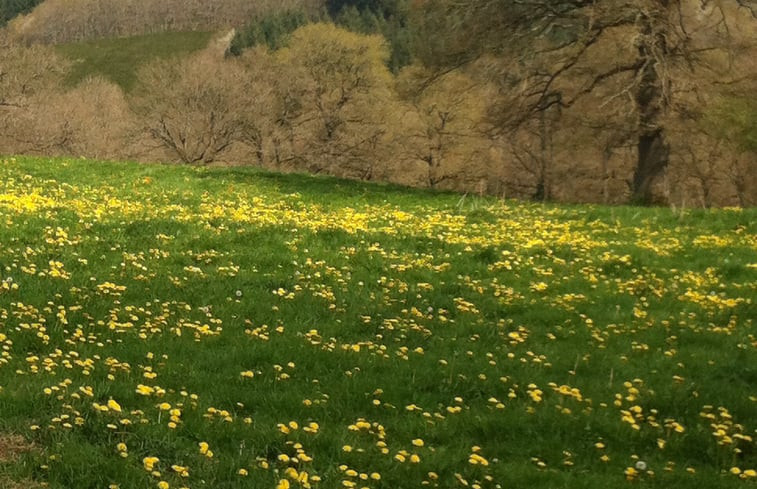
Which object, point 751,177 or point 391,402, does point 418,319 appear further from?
point 751,177

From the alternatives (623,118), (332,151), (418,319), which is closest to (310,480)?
(418,319)

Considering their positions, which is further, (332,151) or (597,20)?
(332,151)

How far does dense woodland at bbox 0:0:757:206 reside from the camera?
26.3m

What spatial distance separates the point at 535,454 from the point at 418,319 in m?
4.20

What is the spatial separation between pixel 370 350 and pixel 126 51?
614 ft

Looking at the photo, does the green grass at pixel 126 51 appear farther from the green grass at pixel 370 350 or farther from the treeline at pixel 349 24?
the green grass at pixel 370 350

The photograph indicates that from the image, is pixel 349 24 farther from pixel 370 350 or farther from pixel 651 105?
pixel 370 350

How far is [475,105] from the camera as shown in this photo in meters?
54.7

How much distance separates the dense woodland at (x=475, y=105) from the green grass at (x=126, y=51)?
82.1m

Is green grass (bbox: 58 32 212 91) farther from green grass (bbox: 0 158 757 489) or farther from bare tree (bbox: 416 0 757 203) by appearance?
green grass (bbox: 0 158 757 489)

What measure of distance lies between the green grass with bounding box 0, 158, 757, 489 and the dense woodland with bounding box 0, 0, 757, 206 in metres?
10.9

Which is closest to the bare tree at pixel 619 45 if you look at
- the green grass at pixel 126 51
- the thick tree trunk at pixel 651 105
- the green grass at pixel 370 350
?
the thick tree trunk at pixel 651 105

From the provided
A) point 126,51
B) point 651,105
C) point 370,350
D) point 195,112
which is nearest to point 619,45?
point 651,105

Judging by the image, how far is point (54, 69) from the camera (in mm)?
56469
